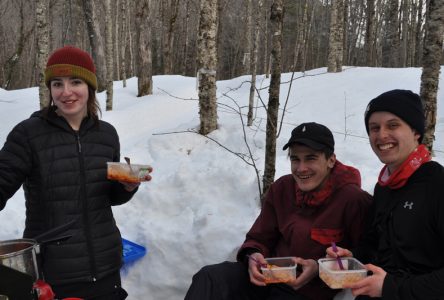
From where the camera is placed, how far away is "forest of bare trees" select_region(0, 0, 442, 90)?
16750 mm

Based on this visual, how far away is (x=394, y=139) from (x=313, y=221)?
2.48 feet

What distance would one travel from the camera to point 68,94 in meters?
2.19

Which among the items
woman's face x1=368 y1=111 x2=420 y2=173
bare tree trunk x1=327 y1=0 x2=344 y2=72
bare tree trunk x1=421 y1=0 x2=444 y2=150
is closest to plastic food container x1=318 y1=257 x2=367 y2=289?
woman's face x1=368 y1=111 x2=420 y2=173

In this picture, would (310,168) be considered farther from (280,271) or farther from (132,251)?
(132,251)

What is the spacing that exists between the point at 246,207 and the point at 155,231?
98 cm

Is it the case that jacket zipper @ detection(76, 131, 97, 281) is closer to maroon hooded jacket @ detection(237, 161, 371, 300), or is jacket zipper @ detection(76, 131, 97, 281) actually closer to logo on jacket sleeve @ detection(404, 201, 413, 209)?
maroon hooded jacket @ detection(237, 161, 371, 300)

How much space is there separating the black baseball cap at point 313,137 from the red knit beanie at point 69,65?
1293 mm

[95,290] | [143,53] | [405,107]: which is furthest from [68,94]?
[143,53]

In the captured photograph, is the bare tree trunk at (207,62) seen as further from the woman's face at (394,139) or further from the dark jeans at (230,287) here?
the woman's face at (394,139)

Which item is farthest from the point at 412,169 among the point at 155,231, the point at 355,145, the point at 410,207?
the point at 355,145

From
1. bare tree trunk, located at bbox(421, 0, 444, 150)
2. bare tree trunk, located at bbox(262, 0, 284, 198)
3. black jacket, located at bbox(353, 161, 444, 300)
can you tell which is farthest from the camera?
bare tree trunk, located at bbox(421, 0, 444, 150)

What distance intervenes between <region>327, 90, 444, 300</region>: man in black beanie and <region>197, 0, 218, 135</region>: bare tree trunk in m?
4.30

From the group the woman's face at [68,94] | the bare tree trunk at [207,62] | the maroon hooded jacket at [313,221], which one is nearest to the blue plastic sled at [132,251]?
the maroon hooded jacket at [313,221]

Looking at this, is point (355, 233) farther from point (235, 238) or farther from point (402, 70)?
point (402, 70)
